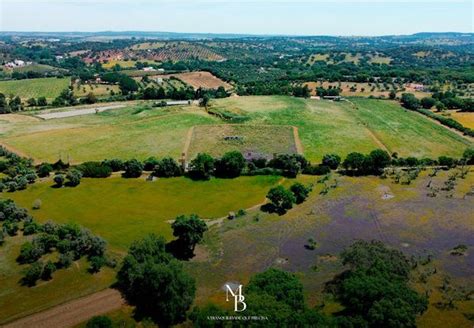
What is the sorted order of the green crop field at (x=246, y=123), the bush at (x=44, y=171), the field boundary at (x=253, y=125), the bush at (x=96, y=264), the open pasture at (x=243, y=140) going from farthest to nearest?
1. the green crop field at (x=246, y=123)
2. the field boundary at (x=253, y=125)
3. the open pasture at (x=243, y=140)
4. the bush at (x=44, y=171)
5. the bush at (x=96, y=264)

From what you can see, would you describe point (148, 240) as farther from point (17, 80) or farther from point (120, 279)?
point (17, 80)

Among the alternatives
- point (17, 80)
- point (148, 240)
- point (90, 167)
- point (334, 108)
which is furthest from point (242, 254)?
point (17, 80)

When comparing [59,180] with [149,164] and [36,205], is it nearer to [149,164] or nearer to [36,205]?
[36,205]

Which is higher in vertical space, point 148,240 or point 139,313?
point 148,240

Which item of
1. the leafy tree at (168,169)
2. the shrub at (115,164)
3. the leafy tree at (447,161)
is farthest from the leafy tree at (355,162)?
the shrub at (115,164)

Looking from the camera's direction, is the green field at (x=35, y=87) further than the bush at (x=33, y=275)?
Yes

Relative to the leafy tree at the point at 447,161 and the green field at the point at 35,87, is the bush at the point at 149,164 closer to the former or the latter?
the leafy tree at the point at 447,161
